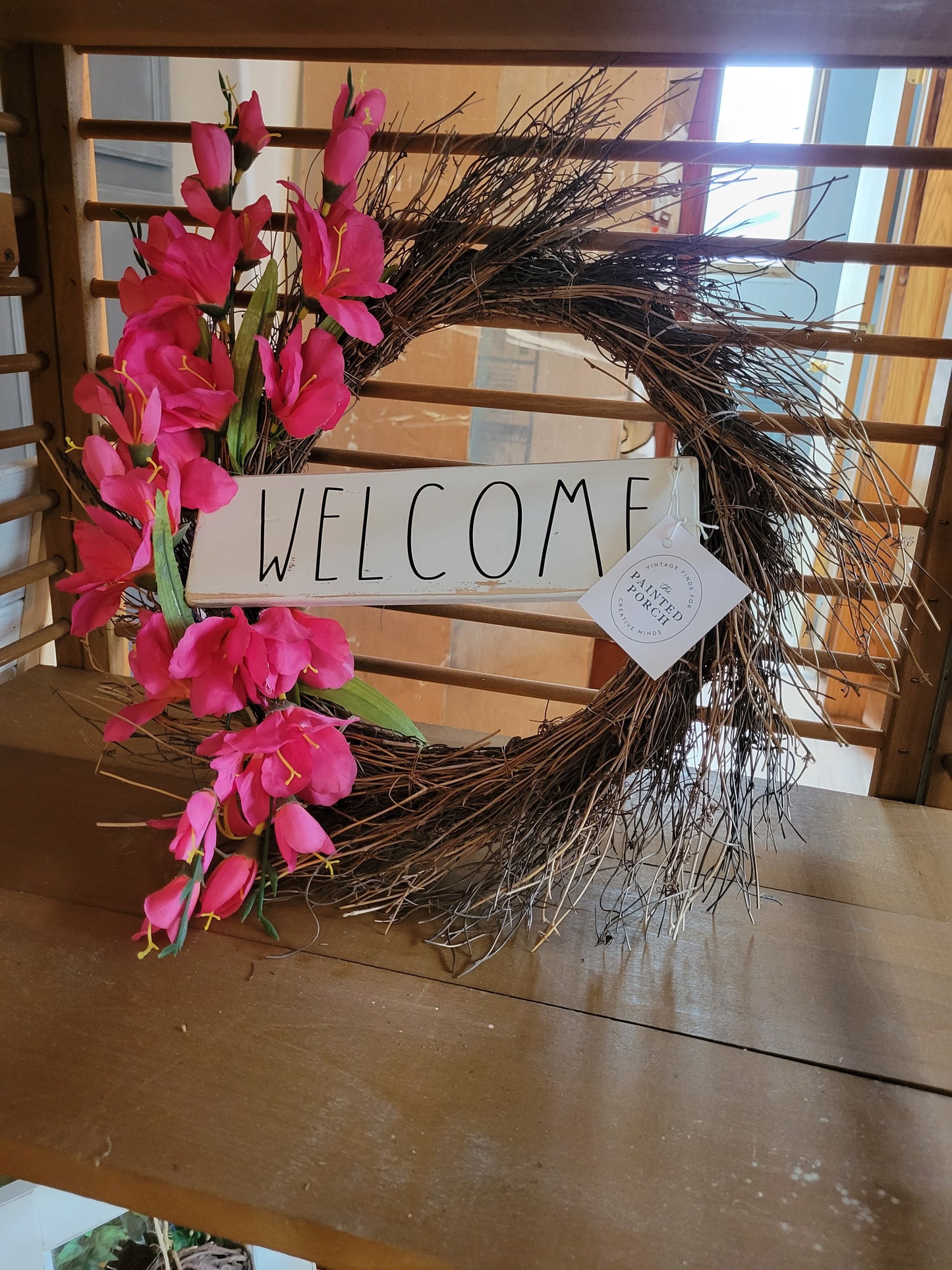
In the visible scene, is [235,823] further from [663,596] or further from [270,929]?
[663,596]

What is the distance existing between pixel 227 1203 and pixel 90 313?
95 centimetres

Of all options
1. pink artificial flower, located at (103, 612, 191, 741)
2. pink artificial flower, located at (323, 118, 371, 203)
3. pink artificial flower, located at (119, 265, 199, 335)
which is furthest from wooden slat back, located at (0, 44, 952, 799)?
pink artificial flower, located at (103, 612, 191, 741)

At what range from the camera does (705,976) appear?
73cm

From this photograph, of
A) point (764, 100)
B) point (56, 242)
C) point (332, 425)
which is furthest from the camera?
point (764, 100)

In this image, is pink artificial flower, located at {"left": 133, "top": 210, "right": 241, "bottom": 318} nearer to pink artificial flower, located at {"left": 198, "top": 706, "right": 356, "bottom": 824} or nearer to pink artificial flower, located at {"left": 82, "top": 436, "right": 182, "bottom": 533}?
pink artificial flower, located at {"left": 82, "top": 436, "right": 182, "bottom": 533}

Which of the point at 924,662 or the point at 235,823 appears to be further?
the point at 924,662

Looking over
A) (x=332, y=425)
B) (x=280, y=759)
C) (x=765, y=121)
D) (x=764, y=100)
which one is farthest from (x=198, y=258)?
(x=764, y=100)

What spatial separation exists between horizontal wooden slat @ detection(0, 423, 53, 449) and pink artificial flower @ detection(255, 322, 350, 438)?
46cm

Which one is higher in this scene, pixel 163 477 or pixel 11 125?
pixel 11 125

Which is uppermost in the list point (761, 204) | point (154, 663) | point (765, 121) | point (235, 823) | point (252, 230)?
point (765, 121)

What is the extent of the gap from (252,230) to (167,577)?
285 millimetres

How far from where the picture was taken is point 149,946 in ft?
2.29

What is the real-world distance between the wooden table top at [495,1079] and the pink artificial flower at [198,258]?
0.50 meters

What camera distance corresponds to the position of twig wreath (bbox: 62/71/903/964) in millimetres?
670
